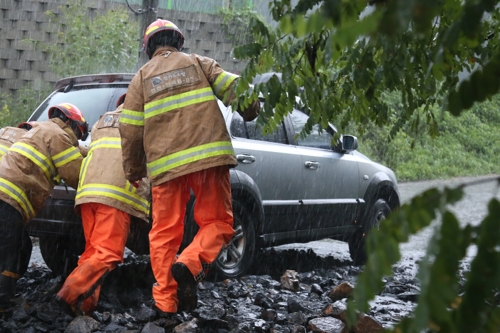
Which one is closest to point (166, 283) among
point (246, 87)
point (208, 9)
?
point (246, 87)

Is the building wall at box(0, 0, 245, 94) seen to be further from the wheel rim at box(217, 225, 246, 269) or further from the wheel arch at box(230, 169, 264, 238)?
the wheel rim at box(217, 225, 246, 269)

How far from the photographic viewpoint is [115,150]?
14.8ft

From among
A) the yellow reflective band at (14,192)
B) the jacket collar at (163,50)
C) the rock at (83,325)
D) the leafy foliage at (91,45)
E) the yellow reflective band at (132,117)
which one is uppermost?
the leafy foliage at (91,45)

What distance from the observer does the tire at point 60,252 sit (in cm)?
544

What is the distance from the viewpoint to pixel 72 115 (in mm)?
4570

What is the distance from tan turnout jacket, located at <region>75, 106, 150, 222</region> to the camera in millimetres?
4332

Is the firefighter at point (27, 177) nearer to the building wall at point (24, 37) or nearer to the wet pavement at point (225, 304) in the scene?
the wet pavement at point (225, 304)

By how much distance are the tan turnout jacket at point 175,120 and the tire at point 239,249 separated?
1.29m

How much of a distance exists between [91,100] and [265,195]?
1.62 metres

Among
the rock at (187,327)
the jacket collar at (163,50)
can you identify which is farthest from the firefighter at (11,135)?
the rock at (187,327)

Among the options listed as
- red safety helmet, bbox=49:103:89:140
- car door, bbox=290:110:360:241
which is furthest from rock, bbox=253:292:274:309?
red safety helmet, bbox=49:103:89:140

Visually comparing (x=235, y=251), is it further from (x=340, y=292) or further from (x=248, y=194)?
(x=340, y=292)

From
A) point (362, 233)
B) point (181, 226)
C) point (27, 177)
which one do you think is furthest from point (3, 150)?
point (362, 233)

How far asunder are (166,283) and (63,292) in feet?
2.07
